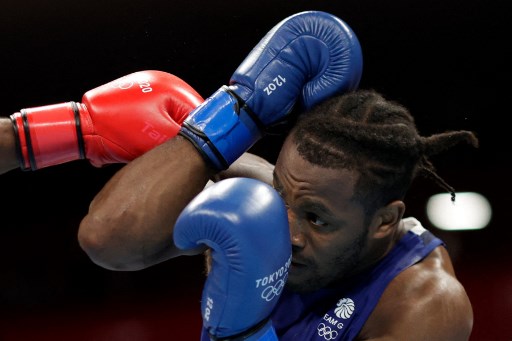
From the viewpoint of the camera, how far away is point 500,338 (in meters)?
2.59

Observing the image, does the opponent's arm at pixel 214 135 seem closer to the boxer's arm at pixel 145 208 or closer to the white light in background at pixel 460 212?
the boxer's arm at pixel 145 208

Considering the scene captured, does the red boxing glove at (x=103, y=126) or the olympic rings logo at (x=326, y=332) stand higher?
the red boxing glove at (x=103, y=126)

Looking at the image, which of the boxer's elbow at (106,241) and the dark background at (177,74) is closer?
the boxer's elbow at (106,241)

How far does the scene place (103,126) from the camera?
5.46ft

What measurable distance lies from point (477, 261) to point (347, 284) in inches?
61.4

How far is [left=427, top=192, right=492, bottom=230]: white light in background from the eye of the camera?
3.21 m

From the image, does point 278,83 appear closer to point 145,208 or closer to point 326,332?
point 145,208

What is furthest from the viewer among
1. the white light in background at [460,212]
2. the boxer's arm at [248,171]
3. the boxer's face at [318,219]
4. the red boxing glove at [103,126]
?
the white light in background at [460,212]

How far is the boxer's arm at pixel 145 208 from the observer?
1.49m

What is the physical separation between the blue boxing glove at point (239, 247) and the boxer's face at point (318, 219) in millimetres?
135

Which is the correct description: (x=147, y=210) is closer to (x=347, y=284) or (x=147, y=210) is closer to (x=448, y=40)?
(x=347, y=284)

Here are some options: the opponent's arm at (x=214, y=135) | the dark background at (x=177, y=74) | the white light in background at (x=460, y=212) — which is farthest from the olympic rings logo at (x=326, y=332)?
the white light in background at (x=460, y=212)

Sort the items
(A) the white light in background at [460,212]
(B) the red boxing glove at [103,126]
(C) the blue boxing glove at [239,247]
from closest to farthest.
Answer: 1. (C) the blue boxing glove at [239,247]
2. (B) the red boxing glove at [103,126]
3. (A) the white light in background at [460,212]

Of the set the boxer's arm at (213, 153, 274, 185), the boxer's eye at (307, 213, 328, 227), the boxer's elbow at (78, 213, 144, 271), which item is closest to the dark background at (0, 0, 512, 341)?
the boxer's arm at (213, 153, 274, 185)
